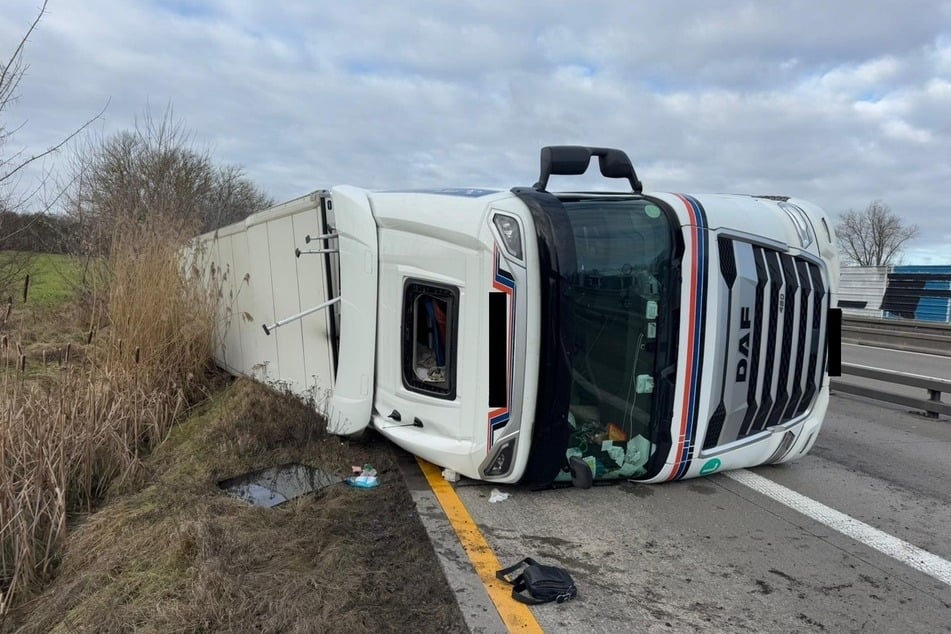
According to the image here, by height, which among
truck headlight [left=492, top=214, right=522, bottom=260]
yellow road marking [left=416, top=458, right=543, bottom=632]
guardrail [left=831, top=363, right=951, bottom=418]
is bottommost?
yellow road marking [left=416, top=458, right=543, bottom=632]

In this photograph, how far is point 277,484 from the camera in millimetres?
4340

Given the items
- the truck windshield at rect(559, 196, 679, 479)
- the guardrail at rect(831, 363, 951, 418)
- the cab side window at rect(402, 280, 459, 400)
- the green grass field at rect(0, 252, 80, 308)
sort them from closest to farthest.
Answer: the truck windshield at rect(559, 196, 679, 479), the cab side window at rect(402, 280, 459, 400), the green grass field at rect(0, 252, 80, 308), the guardrail at rect(831, 363, 951, 418)

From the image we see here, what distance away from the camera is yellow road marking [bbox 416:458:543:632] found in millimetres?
2773

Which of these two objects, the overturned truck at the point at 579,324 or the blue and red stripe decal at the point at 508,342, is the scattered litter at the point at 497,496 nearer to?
the overturned truck at the point at 579,324

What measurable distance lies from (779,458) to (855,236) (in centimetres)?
6131

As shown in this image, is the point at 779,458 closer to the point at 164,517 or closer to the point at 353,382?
the point at 353,382

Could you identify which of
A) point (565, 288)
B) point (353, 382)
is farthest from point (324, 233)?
point (565, 288)

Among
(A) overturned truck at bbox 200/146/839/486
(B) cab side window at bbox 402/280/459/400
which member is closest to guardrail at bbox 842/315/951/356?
(A) overturned truck at bbox 200/146/839/486

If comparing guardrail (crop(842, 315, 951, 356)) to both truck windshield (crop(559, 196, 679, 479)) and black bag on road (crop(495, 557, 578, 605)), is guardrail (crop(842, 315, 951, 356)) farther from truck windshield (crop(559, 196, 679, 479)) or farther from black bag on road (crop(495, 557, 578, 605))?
black bag on road (crop(495, 557, 578, 605))

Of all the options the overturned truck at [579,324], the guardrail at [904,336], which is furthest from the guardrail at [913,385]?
the guardrail at [904,336]

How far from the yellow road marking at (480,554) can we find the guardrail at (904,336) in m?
14.4

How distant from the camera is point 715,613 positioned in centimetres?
288

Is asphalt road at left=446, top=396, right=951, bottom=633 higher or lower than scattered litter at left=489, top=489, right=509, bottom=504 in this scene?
lower

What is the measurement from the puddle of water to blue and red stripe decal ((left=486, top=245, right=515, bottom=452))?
131 cm
